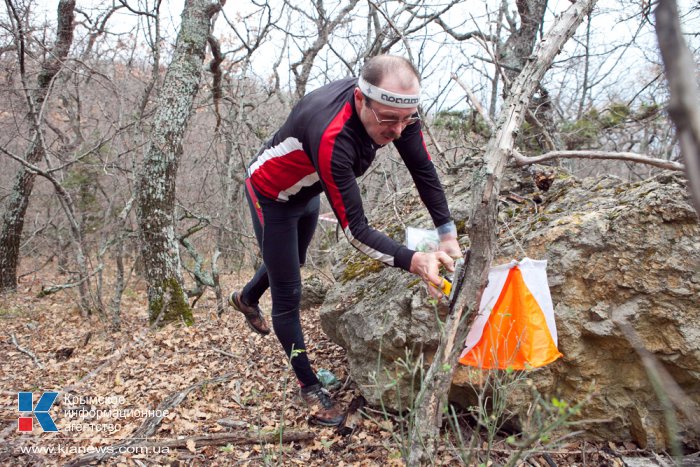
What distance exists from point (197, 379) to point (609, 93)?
1393 cm

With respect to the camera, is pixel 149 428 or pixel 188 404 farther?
pixel 188 404

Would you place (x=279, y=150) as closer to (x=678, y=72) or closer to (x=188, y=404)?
(x=188, y=404)

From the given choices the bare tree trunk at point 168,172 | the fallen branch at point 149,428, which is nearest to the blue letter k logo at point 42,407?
the fallen branch at point 149,428

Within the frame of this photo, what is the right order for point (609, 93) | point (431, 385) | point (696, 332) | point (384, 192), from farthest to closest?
point (609, 93) → point (384, 192) → point (696, 332) → point (431, 385)

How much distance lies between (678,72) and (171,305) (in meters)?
5.17

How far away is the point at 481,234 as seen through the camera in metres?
1.94

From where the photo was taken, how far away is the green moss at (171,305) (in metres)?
4.91

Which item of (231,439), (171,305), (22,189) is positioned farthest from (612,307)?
(22,189)

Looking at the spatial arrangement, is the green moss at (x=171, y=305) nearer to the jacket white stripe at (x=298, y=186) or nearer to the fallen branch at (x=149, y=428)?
the fallen branch at (x=149, y=428)

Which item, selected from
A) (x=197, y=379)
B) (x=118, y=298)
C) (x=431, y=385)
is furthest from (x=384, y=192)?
(x=431, y=385)

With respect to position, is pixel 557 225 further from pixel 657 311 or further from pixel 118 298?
pixel 118 298

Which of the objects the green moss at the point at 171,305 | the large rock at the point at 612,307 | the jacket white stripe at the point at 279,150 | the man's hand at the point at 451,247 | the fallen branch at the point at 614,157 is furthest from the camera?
the green moss at the point at 171,305

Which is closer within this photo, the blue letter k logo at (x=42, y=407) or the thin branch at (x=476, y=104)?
the thin branch at (x=476, y=104)

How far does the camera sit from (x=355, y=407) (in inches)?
110
